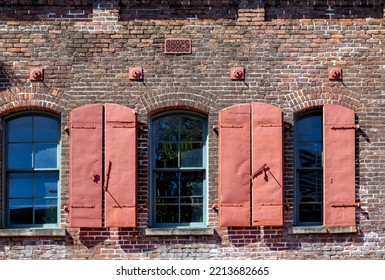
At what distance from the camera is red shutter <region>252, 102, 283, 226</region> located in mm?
10039

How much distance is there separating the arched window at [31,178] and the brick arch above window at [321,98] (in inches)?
158

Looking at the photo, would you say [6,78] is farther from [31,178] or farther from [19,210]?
[19,210]

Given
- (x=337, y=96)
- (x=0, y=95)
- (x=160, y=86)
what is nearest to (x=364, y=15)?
(x=337, y=96)

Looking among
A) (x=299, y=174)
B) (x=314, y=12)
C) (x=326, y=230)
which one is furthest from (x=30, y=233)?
(x=314, y=12)

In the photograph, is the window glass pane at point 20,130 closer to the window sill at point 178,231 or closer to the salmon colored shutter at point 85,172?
the salmon colored shutter at point 85,172

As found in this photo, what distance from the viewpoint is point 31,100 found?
10305 mm

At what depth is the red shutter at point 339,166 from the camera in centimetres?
1012

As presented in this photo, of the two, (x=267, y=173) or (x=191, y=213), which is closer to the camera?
(x=267, y=173)

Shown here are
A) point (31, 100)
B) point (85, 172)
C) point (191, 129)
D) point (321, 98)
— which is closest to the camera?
point (85, 172)

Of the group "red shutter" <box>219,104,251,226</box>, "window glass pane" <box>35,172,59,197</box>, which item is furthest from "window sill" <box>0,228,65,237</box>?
"red shutter" <box>219,104,251,226</box>

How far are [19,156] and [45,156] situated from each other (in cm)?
43

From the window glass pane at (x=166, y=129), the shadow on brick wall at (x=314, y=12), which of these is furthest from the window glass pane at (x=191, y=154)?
the shadow on brick wall at (x=314, y=12)

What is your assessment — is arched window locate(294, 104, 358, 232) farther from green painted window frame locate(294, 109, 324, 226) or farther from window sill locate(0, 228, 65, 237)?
window sill locate(0, 228, 65, 237)

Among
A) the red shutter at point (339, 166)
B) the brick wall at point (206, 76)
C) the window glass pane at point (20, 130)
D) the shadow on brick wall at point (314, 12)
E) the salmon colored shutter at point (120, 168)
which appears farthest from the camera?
the shadow on brick wall at point (314, 12)
